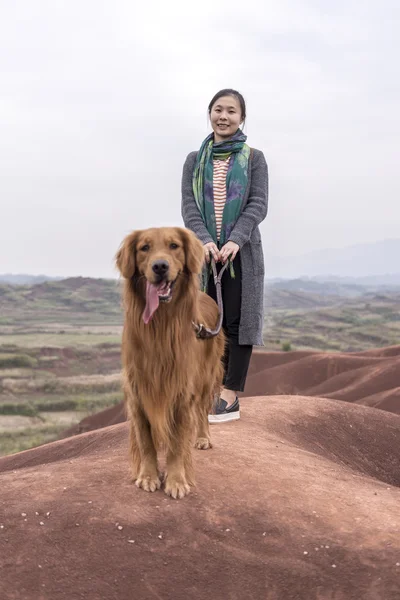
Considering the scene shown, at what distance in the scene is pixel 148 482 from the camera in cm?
546

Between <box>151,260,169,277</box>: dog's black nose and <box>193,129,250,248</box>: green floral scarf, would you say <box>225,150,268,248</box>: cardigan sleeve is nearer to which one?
<box>193,129,250,248</box>: green floral scarf

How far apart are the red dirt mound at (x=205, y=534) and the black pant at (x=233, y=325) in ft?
4.02

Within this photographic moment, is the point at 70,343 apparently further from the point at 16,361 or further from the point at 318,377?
the point at 318,377

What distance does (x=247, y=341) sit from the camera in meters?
7.44

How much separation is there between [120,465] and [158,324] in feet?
5.81

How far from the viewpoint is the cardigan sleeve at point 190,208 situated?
6.95 m

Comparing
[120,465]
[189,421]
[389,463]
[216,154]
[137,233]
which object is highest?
[216,154]

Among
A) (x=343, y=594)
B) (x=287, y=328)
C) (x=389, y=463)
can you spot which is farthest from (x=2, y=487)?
(x=287, y=328)

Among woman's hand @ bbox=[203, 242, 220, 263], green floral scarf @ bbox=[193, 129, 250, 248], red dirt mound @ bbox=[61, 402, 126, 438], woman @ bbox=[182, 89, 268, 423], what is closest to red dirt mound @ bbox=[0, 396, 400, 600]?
woman @ bbox=[182, 89, 268, 423]

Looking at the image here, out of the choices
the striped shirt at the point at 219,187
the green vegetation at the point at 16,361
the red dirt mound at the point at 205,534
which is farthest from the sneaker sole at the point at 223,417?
the green vegetation at the point at 16,361

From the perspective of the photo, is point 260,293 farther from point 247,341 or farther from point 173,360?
point 173,360

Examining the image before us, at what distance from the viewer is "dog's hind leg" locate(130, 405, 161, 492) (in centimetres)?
544

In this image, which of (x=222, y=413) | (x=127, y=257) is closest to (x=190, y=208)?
(x=127, y=257)

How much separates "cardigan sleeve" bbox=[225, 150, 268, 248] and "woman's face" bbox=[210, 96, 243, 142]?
1.38 feet
